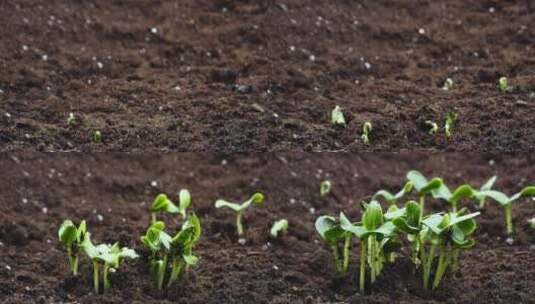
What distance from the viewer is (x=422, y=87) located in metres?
3.23

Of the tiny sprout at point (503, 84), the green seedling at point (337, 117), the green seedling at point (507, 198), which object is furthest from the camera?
the tiny sprout at point (503, 84)

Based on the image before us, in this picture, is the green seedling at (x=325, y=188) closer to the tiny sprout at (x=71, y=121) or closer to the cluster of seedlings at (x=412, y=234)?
the cluster of seedlings at (x=412, y=234)

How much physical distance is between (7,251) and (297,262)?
0.88 metres

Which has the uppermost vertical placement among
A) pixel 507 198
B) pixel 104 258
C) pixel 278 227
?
pixel 507 198

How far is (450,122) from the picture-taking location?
293cm

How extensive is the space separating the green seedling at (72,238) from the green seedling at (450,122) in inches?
48.7

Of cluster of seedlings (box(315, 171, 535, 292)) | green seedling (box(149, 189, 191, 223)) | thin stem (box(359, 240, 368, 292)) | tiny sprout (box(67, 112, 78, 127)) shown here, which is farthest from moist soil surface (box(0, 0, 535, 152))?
thin stem (box(359, 240, 368, 292))

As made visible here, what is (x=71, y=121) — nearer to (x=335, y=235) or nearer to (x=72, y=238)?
(x=72, y=238)

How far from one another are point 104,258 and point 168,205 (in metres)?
0.38

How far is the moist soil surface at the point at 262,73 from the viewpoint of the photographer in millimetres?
2926

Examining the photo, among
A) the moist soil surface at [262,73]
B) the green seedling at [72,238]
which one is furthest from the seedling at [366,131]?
the green seedling at [72,238]

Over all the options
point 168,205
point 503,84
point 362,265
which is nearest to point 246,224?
point 168,205

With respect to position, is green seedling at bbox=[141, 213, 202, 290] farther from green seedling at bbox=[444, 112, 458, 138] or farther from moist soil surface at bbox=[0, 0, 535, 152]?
green seedling at bbox=[444, 112, 458, 138]

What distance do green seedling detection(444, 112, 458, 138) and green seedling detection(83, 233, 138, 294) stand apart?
1.12 metres
